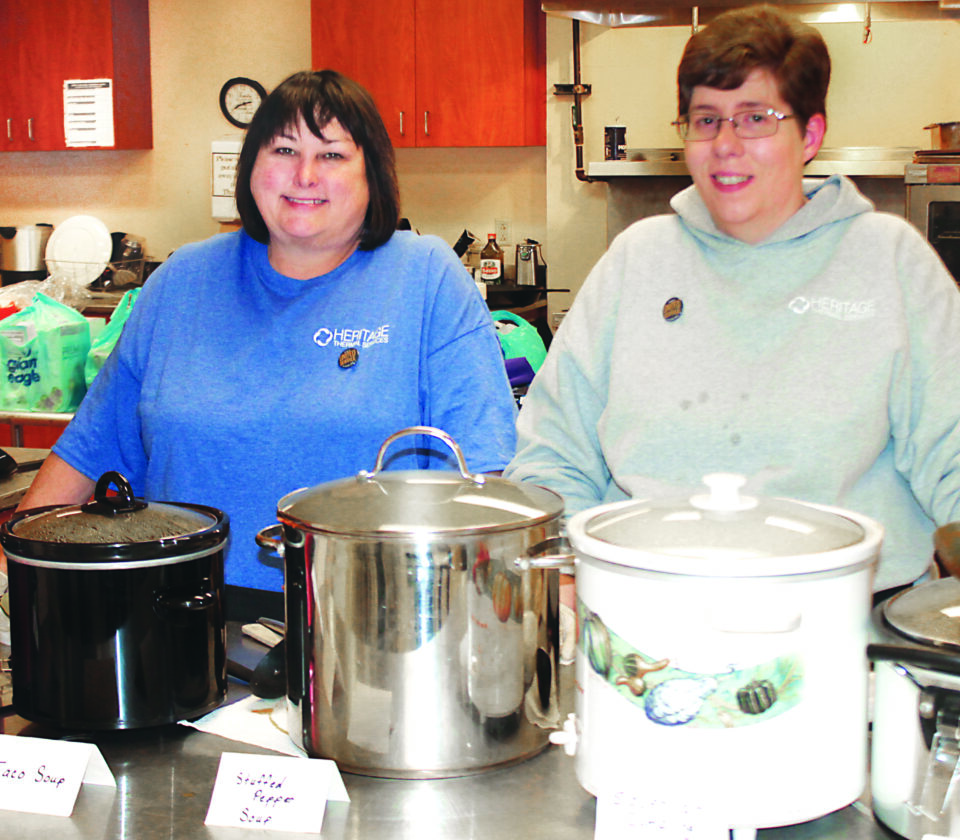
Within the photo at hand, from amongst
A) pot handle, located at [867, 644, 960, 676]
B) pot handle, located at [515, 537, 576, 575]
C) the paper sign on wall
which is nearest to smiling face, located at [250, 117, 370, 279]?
pot handle, located at [515, 537, 576, 575]

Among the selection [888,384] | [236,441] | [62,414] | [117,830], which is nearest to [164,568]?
[117,830]

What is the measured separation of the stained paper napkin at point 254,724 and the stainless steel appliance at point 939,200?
332 centimetres

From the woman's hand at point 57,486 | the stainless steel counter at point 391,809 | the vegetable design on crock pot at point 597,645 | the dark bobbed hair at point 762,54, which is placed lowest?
the stainless steel counter at point 391,809

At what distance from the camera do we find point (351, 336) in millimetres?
1573

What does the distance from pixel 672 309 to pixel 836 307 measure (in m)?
0.21

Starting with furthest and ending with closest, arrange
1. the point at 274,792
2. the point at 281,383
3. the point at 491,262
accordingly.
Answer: the point at 491,262 < the point at 281,383 < the point at 274,792

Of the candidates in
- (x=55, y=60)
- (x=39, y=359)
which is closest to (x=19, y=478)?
(x=39, y=359)

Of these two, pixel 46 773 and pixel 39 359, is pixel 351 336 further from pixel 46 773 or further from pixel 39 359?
pixel 39 359

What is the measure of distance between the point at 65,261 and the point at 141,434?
3710mm

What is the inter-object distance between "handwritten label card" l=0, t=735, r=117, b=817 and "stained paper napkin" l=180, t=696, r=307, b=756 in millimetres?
115

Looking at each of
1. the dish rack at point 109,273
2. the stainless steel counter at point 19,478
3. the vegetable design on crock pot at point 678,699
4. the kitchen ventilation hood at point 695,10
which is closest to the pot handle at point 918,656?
the vegetable design on crock pot at point 678,699

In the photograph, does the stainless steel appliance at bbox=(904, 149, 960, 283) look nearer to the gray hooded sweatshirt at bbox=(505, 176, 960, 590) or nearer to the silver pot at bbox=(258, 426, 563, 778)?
the gray hooded sweatshirt at bbox=(505, 176, 960, 590)

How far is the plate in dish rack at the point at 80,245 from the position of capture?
502cm

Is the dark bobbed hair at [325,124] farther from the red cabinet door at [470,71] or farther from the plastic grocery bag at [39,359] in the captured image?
the red cabinet door at [470,71]
